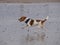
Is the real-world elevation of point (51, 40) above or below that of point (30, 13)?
below

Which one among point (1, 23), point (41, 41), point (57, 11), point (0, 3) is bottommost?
point (41, 41)

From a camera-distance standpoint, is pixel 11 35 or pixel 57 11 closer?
pixel 11 35

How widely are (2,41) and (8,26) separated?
0.20m

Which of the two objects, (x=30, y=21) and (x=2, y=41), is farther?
(x=30, y=21)

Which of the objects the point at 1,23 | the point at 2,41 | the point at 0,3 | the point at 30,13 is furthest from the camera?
the point at 0,3

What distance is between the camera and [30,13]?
1452mm

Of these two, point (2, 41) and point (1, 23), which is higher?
point (1, 23)

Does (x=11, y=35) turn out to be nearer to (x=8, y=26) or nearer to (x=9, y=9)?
(x=8, y=26)

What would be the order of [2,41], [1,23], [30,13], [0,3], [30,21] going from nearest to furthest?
[2,41]
[30,21]
[1,23]
[30,13]
[0,3]

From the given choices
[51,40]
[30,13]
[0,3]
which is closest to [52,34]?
[51,40]

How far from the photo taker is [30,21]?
1166 mm

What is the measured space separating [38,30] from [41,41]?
132mm

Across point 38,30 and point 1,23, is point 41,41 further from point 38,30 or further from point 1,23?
point 1,23

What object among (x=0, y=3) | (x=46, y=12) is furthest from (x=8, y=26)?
(x=0, y=3)
